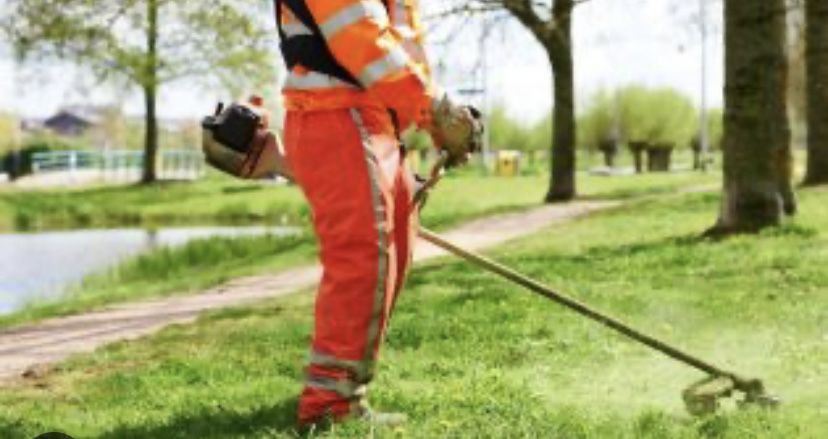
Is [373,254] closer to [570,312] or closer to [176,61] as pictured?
[570,312]

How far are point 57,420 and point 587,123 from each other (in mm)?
59305

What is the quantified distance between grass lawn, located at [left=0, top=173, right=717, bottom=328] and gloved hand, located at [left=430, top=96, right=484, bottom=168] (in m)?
6.54

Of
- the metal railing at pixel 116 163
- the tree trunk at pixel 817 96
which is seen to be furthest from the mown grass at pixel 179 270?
the metal railing at pixel 116 163

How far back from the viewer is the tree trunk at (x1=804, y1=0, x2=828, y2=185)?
69.3 feet

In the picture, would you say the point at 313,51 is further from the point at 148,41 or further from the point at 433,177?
the point at 148,41

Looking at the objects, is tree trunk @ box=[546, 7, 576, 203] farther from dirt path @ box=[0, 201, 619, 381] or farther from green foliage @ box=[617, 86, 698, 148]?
green foliage @ box=[617, 86, 698, 148]

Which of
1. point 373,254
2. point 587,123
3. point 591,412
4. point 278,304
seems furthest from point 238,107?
point 587,123

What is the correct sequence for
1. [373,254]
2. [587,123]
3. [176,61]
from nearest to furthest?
1. [373,254]
2. [176,61]
3. [587,123]

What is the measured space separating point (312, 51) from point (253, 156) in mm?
718

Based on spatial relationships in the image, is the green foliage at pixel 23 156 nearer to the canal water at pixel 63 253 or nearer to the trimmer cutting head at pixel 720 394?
the canal water at pixel 63 253

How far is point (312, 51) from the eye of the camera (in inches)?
188

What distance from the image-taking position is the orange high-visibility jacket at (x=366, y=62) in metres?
4.60

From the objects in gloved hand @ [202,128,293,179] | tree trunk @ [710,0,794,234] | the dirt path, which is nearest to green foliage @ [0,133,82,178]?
the dirt path

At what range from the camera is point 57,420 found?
5445 mm
